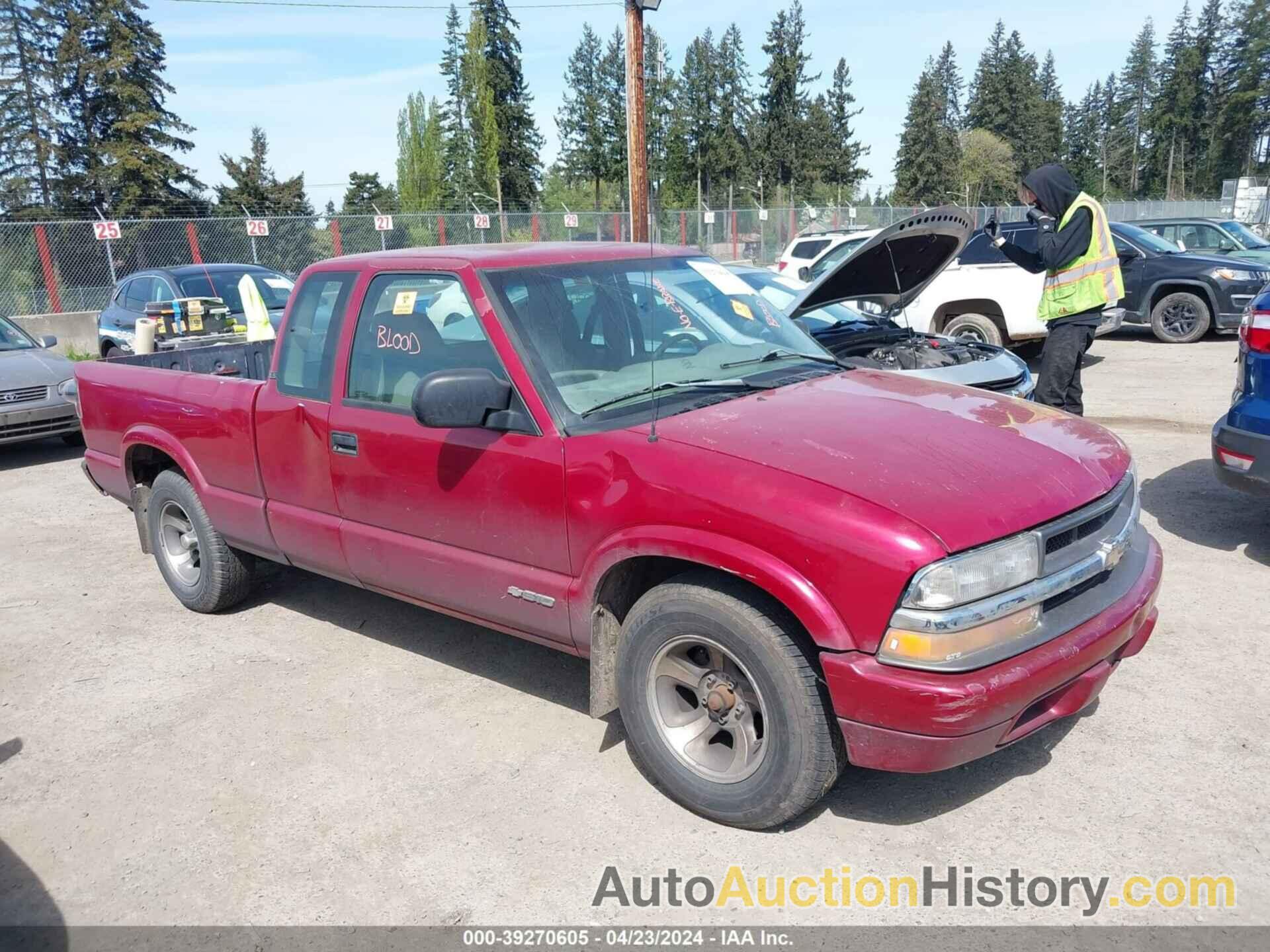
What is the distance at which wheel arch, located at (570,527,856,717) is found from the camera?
9.24 ft

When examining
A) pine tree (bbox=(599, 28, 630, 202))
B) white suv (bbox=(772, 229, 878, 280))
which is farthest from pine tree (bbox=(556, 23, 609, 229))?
white suv (bbox=(772, 229, 878, 280))

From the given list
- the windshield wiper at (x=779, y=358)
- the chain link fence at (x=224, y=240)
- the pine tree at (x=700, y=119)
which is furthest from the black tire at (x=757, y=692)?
the pine tree at (x=700, y=119)

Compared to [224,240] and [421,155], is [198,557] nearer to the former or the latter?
[224,240]

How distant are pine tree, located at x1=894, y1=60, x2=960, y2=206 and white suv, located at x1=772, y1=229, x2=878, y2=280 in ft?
228

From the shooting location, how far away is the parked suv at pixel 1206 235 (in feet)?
51.0

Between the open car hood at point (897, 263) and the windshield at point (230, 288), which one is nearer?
the open car hood at point (897, 263)

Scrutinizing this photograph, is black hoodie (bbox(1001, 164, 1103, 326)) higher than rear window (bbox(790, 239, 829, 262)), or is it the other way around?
black hoodie (bbox(1001, 164, 1103, 326))

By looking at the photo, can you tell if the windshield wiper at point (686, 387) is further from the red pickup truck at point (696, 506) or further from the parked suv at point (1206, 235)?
the parked suv at point (1206, 235)

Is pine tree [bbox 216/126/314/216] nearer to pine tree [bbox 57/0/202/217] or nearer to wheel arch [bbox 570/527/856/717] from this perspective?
pine tree [bbox 57/0/202/217]

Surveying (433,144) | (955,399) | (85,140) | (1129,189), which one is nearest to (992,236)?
(955,399)

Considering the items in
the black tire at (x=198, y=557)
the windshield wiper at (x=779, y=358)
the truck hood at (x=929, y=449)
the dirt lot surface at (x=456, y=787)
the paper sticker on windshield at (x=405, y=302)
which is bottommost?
the dirt lot surface at (x=456, y=787)

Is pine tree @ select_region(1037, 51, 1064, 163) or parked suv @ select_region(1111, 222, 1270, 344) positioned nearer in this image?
parked suv @ select_region(1111, 222, 1270, 344)

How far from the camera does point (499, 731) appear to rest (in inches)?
156

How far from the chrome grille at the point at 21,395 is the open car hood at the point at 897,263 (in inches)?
285
